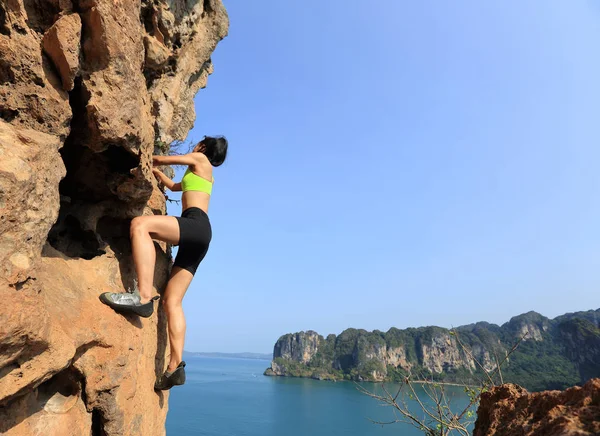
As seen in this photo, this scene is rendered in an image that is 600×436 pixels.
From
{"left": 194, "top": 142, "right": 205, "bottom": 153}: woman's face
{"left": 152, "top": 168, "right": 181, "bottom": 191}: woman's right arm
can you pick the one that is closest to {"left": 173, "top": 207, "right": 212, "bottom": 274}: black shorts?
{"left": 152, "top": 168, "right": 181, "bottom": 191}: woman's right arm

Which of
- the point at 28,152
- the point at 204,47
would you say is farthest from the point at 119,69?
the point at 204,47

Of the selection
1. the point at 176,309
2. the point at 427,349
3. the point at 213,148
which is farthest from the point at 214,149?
the point at 427,349

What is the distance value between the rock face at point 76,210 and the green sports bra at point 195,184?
409 millimetres

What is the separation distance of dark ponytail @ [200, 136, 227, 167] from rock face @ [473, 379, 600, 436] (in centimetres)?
331

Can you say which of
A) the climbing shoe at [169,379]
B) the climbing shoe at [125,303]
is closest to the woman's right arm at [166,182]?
the climbing shoe at [125,303]

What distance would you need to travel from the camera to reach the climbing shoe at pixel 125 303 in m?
2.93

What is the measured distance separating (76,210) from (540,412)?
3.86 m

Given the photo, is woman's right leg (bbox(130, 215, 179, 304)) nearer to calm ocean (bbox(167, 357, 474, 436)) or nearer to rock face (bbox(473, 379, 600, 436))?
rock face (bbox(473, 379, 600, 436))

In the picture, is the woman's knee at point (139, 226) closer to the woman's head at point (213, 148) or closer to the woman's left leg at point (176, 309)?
the woman's left leg at point (176, 309)

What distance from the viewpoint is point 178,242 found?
3.50m

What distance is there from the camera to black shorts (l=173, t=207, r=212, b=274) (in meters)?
3.50

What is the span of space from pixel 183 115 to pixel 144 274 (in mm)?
2801

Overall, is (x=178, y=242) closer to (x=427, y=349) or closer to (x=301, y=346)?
(x=427, y=349)

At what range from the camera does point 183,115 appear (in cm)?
525
